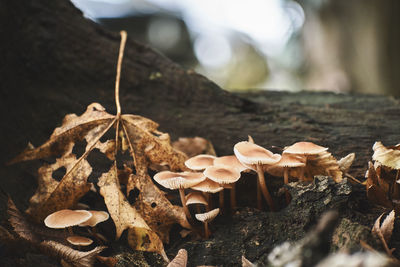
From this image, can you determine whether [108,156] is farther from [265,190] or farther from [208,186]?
[265,190]

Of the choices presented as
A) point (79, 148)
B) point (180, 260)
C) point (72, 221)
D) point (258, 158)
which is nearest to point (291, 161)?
point (258, 158)

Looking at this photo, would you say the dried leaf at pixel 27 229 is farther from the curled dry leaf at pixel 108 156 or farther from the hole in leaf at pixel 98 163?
the hole in leaf at pixel 98 163

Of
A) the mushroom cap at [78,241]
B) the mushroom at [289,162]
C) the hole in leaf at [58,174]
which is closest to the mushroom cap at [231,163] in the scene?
the mushroom at [289,162]

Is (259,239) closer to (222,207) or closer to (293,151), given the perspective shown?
(222,207)

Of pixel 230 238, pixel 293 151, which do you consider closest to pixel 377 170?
pixel 293 151

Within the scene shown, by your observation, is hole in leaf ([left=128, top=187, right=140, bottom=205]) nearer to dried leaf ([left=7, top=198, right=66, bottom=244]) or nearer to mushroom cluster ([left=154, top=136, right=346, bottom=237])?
mushroom cluster ([left=154, top=136, right=346, bottom=237])
